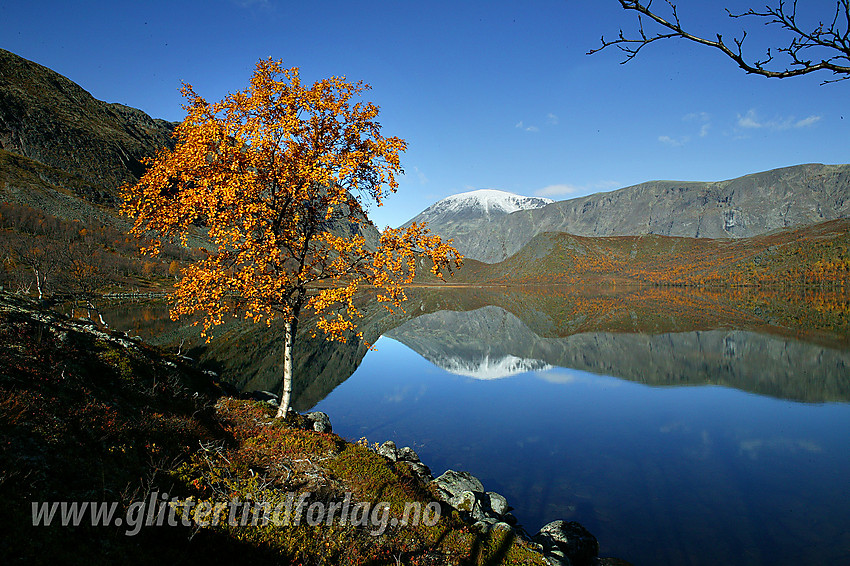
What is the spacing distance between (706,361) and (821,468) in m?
28.0

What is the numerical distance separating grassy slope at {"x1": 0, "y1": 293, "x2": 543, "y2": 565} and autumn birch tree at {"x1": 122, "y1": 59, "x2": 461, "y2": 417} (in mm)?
3214

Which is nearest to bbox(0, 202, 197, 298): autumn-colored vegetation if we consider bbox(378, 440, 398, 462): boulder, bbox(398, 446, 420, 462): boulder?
bbox(378, 440, 398, 462): boulder

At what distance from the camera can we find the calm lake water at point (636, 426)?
15.3 m

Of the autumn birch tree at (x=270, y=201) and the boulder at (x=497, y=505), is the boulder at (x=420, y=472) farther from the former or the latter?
the autumn birch tree at (x=270, y=201)

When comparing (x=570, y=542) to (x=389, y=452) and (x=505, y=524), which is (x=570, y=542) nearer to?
(x=505, y=524)

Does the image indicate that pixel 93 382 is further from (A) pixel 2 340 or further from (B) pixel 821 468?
(B) pixel 821 468

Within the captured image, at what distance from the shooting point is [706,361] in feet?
147

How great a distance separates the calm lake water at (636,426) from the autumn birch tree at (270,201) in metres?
10.8

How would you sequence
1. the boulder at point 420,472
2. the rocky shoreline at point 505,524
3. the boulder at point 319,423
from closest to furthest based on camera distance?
the rocky shoreline at point 505,524, the boulder at point 420,472, the boulder at point 319,423

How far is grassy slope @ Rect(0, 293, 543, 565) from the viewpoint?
723 cm

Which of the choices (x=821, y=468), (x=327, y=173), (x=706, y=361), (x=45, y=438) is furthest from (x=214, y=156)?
(x=706, y=361)

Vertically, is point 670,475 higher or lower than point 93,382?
lower

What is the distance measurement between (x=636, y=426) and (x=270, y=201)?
24895mm

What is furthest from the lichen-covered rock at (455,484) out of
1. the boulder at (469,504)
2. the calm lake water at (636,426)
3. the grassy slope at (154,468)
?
the calm lake water at (636,426)
